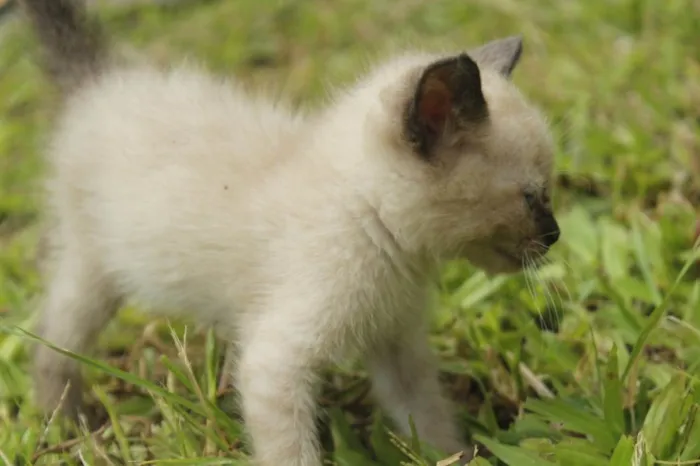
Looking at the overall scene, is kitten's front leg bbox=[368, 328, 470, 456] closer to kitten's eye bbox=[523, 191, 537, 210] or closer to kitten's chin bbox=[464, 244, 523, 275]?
kitten's chin bbox=[464, 244, 523, 275]

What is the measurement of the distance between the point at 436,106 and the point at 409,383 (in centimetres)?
73

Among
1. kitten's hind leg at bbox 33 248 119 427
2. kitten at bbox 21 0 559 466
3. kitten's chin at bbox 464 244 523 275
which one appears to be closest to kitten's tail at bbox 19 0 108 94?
kitten at bbox 21 0 559 466

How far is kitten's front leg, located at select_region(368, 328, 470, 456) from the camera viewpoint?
2.03 metres

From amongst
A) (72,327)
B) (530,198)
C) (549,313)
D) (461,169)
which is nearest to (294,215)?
(461,169)

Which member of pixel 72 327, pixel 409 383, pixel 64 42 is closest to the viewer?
pixel 409 383

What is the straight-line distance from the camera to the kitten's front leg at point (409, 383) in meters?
2.03

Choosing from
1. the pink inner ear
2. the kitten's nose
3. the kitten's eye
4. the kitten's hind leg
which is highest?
the pink inner ear

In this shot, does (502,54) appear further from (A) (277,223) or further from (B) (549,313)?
(B) (549,313)

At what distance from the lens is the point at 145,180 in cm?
197

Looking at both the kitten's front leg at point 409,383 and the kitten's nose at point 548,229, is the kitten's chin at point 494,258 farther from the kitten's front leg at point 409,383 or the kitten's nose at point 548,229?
the kitten's front leg at point 409,383

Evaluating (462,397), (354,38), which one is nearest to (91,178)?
(462,397)

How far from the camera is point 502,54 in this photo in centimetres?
195

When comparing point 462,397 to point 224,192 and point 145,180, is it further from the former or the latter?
point 145,180

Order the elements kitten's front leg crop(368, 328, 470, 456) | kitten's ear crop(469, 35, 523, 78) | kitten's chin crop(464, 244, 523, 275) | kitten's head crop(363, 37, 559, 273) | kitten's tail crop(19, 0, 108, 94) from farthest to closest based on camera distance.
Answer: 1. kitten's tail crop(19, 0, 108, 94)
2. kitten's front leg crop(368, 328, 470, 456)
3. kitten's ear crop(469, 35, 523, 78)
4. kitten's chin crop(464, 244, 523, 275)
5. kitten's head crop(363, 37, 559, 273)
